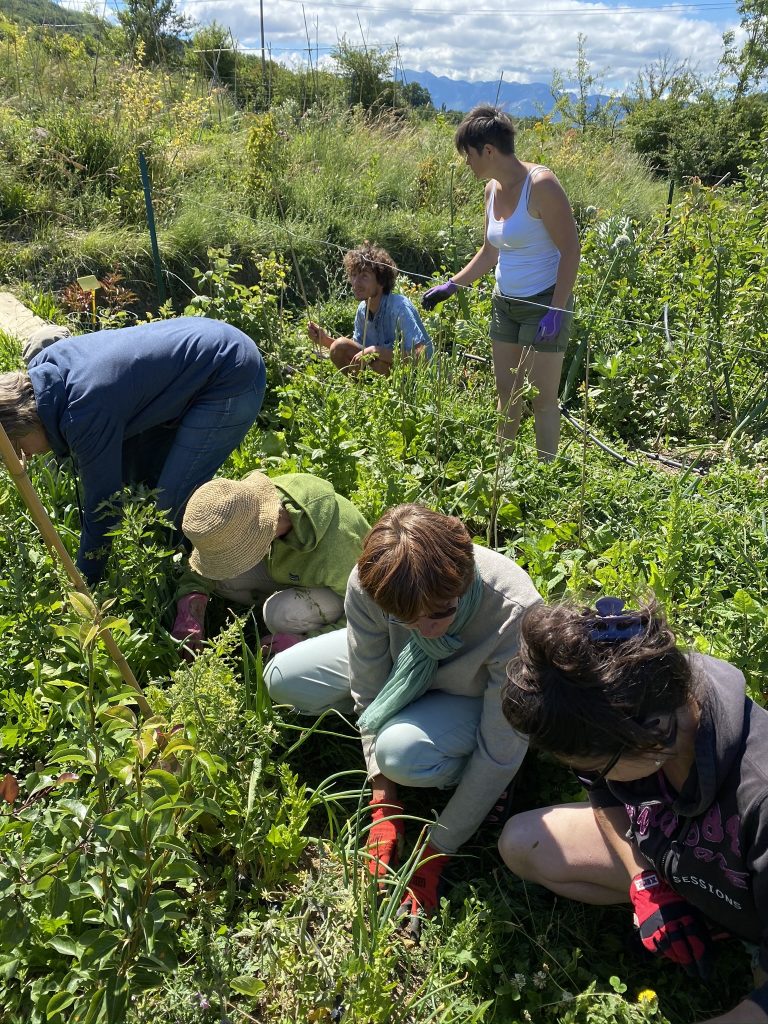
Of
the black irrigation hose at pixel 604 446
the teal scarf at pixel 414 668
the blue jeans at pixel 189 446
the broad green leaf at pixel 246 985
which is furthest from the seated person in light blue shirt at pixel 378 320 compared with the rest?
the broad green leaf at pixel 246 985

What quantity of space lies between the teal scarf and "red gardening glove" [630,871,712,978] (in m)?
0.67

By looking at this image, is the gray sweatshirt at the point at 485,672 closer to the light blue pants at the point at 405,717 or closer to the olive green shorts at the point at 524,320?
the light blue pants at the point at 405,717

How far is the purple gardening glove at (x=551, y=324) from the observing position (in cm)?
316

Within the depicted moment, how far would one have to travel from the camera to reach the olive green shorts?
3244 mm

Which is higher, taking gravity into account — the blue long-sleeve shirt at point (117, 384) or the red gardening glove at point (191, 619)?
the blue long-sleeve shirt at point (117, 384)

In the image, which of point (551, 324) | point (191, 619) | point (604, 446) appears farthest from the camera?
point (604, 446)

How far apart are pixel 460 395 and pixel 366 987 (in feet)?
9.02

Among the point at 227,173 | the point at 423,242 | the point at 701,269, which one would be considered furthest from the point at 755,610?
the point at 227,173

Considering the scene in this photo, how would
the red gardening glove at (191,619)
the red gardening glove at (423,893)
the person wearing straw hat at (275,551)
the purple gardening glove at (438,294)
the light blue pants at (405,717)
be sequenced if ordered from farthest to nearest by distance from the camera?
the purple gardening glove at (438,294) < the red gardening glove at (191,619) < the person wearing straw hat at (275,551) < the light blue pants at (405,717) < the red gardening glove at (423,893)

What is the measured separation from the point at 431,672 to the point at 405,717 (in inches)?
Result: 5.4

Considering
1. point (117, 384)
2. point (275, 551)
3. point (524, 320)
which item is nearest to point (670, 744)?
point (275, 551)

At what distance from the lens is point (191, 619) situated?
242 centimetres

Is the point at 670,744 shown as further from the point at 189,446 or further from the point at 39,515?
the point at 189,446

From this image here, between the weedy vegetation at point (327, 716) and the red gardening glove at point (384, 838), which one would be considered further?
the red gardening glove at point (384, 838)
